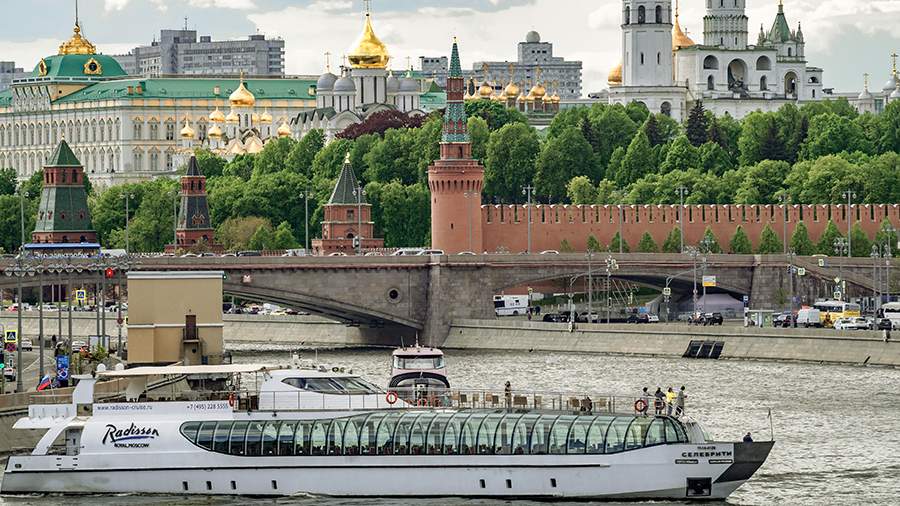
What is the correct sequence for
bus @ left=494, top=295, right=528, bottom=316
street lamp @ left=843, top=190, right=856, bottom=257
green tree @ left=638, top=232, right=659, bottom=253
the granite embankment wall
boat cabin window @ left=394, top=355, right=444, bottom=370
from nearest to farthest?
boat cabin window @ left=394, top=355, right=444, bottom=370, the granite embankment wall, bus @ left=494, top=295, right=528, bottom=316, street lamp @ left=843, top=190, right=856, bottom=257, green tree @ left=638, top=232, right=659, bottom=253

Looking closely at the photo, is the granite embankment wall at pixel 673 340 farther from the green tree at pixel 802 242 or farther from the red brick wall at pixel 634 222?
the red brick wall at pixel 634 222

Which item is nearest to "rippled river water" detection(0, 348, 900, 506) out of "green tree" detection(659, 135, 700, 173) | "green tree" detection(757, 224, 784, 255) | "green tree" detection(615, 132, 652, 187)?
"green tree" detection(757, 224, 784, 255)

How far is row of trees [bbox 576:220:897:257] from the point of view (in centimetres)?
15362

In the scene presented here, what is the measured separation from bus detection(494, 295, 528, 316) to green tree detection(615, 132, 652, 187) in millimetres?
47212

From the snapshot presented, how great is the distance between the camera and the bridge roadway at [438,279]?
5054 inches

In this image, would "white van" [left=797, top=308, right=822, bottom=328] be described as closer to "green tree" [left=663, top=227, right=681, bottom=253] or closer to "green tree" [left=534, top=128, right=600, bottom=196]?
"green tree" [left=663, top=227, right=681, bottom=253]

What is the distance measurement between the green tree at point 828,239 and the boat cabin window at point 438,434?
83.5m

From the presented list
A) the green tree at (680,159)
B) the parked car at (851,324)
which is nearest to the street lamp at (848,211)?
the green tree at (680,159)

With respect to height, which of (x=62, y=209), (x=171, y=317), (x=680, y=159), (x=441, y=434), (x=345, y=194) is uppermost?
(x=680, y=159)

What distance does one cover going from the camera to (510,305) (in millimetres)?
140875

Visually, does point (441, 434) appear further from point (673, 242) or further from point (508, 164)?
point (508, 164)

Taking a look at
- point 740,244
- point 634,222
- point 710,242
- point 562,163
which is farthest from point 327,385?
point 562,163

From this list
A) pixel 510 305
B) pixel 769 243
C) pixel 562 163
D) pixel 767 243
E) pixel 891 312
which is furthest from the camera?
pixel 562 163

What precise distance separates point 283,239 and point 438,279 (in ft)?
147
